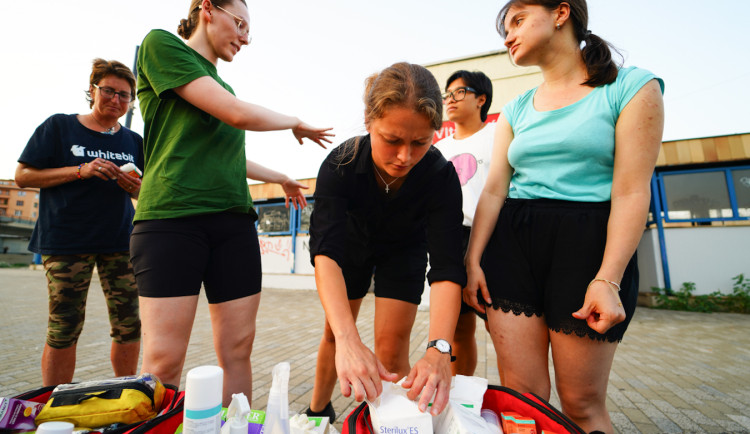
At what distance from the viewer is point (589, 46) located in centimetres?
148

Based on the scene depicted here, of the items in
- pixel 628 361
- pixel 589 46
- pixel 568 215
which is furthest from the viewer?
pixel 628 361

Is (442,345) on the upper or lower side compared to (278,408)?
upper

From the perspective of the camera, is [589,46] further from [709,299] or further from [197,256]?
[709,299]

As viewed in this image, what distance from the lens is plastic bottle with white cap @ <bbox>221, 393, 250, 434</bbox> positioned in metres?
1.10

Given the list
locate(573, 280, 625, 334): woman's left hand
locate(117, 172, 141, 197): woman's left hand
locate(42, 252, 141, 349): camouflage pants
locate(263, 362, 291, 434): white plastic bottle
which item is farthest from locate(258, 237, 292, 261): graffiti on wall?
locate(573, 280, 625, 334): woman's left hand

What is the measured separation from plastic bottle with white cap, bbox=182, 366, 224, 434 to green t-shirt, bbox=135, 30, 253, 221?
0.73m

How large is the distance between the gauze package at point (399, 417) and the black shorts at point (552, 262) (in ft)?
2.01

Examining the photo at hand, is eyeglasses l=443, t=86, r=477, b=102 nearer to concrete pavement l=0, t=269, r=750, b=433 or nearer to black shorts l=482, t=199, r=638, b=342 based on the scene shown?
black shorts l=482, t=199, r=638, b=342

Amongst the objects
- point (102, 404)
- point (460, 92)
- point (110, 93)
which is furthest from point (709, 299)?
point (110, 93)

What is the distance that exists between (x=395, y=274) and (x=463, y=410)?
0.90 m

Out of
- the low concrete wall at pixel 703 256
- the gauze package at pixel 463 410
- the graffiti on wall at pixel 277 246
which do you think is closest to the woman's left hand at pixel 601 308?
the gauze package at pixel 463 410

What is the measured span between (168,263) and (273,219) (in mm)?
13500

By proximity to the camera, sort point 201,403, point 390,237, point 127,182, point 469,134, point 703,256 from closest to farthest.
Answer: point 201,403 → point 390,237 → point 127,182 → point 469,134 → point 703,256

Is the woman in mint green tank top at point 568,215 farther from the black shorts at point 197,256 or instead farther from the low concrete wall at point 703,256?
the low concrete wall at point 703,256
